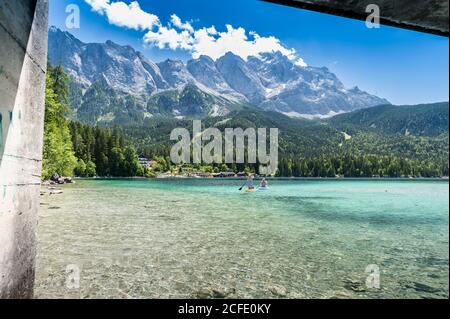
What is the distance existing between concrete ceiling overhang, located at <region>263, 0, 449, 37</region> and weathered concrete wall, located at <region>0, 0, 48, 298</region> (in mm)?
2947

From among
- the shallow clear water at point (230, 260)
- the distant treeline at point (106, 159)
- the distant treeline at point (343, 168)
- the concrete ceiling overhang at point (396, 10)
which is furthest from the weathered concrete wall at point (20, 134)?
the distant treeline at point (343, 168)

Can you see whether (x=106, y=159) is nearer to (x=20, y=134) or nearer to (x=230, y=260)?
(x=230, y=260)

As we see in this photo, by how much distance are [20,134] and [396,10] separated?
462 centimetres

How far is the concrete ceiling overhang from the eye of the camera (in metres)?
3.38

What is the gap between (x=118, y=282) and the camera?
9086 mm

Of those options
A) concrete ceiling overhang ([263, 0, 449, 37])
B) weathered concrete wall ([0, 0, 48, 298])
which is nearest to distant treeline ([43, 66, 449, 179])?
weathered concrete wall ([0, 0, 48, 298])

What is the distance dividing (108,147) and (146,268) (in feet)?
388

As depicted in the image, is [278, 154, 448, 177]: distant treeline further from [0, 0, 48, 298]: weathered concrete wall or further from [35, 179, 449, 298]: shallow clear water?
[0, 0, 48, 298]: weathered concrete wall

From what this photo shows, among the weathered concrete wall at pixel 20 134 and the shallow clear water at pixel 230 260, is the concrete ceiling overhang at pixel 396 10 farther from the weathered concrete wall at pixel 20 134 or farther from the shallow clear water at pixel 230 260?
the shallow clear water at pixel 230 260

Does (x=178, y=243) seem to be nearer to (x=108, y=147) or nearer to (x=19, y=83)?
(x=19, y=83)

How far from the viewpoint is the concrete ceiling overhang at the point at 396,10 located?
3385 millimetres

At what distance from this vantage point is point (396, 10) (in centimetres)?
356

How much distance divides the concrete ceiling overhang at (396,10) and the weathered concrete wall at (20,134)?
2.95 meters
